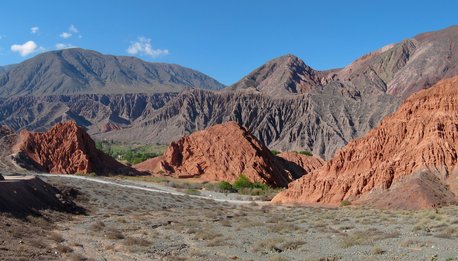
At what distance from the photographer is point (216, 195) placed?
59.0 meters

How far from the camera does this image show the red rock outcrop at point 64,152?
3073 inches

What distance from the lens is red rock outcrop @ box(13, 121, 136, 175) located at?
7806 cm

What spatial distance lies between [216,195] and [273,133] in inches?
3859

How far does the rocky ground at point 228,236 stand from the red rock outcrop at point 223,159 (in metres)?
37.3

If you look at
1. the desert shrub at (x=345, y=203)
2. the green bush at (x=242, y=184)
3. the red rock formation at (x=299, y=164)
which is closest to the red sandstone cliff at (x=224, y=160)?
the red rock formation at (x=299, y=164)

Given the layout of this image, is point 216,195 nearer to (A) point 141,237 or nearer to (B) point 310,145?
(A) point 141,237

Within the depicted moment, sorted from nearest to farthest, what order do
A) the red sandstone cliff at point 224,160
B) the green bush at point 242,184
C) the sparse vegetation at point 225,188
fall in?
the sparse vegetation at point 225,188 < the green bush at point 242,184 < the red sandstone cliff at point 224,160

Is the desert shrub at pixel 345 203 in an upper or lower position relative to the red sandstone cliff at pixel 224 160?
lower

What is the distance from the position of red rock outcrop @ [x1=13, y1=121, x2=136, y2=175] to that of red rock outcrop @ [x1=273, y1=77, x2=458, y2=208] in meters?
38.9

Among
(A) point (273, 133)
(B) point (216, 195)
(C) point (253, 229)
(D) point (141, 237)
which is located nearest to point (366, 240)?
(C) point (253, 229)

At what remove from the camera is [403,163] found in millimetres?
44594

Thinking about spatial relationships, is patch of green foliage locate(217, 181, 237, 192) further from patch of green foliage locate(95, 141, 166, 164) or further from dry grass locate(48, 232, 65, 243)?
dry grass locate(48, 232, 65, 243)

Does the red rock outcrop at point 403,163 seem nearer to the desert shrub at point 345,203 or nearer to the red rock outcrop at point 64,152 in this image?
the desert shrub at point 345,203

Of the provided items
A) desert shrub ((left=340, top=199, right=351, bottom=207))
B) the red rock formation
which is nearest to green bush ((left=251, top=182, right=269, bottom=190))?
the red rock formation
